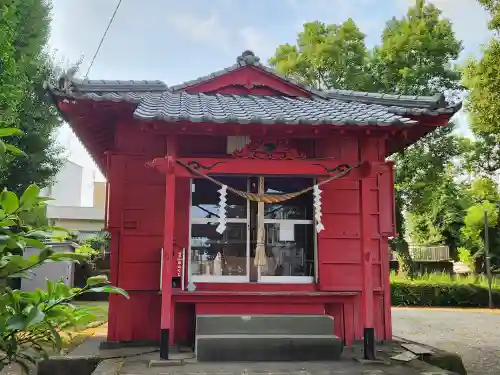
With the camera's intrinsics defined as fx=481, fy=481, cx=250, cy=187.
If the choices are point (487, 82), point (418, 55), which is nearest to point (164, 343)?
point (487, 82)

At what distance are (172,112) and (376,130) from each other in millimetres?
2756

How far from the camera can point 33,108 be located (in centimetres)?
1413

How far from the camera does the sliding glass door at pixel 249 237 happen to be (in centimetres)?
742

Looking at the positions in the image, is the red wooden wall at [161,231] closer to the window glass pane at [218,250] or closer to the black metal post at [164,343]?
the window glass pane at [218,250]

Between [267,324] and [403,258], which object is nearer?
[267,324]

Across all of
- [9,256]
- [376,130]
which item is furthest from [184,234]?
[9,256]

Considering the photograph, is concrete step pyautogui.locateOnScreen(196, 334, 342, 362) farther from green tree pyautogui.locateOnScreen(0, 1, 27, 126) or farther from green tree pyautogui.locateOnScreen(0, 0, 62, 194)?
green tree pyautogui.locateOnScreen(0, 0, 62, 194)

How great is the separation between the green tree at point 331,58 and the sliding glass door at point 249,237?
46.5 feet

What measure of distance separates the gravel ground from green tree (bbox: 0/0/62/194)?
1090cm

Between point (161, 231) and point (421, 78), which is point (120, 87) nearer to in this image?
point (161, 231)

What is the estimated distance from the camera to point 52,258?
5.99 feet

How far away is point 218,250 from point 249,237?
1.71 ft

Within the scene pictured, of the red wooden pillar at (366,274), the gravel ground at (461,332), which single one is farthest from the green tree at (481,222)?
the red wooden pillar at (366,274)

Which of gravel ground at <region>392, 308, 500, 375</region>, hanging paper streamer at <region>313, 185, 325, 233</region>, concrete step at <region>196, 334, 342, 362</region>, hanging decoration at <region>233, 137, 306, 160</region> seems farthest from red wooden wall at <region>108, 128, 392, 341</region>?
gravel ground at <region>392, 308, 500, 375</region>
